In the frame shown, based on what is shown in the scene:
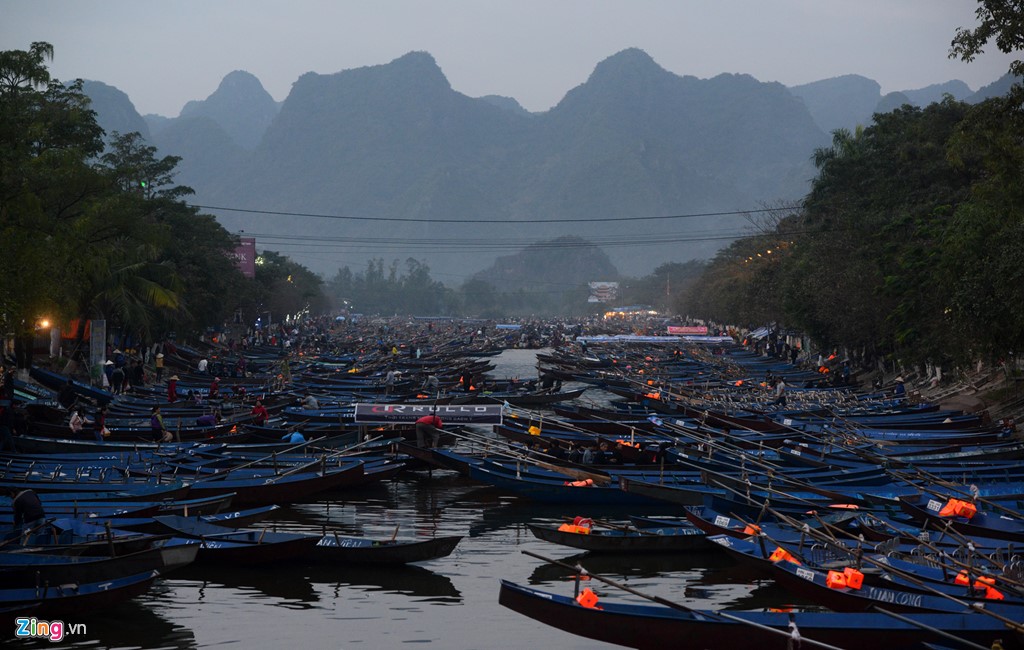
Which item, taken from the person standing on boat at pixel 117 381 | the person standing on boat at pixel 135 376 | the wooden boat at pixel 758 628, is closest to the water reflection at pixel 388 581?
the wooden boat at pixel 758 628

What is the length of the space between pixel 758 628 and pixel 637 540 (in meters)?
6.66

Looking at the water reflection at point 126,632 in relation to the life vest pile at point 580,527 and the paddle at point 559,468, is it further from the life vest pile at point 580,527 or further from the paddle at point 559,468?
the paddle at point 559,468

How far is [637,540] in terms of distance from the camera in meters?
19.4

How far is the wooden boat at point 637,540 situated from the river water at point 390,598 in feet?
1.09

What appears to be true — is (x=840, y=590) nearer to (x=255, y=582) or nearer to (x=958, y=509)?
(x=958, y=509)

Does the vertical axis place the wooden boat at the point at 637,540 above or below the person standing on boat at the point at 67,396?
below

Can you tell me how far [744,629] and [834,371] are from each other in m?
44.3

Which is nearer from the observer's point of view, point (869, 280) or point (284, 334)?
point (869, 280)

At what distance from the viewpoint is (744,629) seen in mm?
13039

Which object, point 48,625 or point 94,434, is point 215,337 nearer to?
point 94,434

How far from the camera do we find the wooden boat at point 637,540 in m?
19.4

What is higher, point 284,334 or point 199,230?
point 199,230

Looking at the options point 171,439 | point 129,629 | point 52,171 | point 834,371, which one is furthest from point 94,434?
point 834,371

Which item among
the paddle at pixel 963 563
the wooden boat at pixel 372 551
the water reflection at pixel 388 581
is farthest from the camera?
the wooden boat at pixel 372 551
